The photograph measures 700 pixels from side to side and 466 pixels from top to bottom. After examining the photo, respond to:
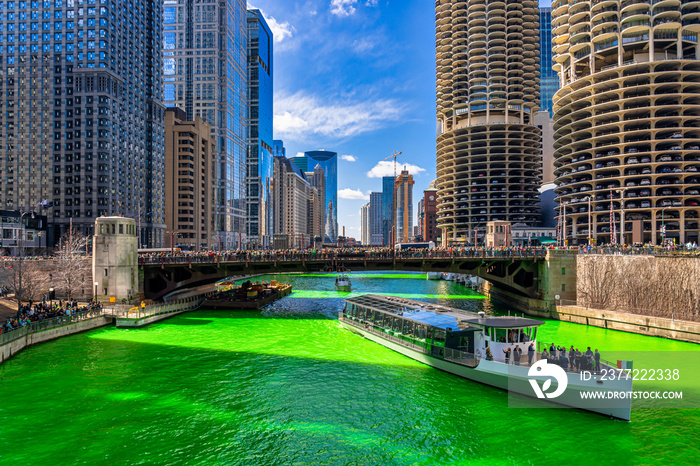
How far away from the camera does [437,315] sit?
40406 mm

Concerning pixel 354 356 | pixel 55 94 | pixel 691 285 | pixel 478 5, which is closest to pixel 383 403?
pixel 354 356

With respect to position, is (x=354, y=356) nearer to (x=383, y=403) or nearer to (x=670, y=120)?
(x=383, y=403)

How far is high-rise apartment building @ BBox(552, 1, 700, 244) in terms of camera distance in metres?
104

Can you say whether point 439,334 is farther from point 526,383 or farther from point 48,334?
point 48,334

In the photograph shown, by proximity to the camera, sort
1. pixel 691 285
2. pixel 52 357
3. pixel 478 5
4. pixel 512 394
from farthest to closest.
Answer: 1. pixel 478 5
2. pixel 691 285
3. pixel 52 357
4. pixel 512 394

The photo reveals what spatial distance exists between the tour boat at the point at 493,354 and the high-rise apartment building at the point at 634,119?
240ft

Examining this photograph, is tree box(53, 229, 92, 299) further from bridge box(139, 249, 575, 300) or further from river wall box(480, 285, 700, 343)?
river wall box(480, 285, 700, 343)

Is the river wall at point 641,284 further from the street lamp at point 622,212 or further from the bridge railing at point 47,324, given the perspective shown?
the bridge railing at point 47,324

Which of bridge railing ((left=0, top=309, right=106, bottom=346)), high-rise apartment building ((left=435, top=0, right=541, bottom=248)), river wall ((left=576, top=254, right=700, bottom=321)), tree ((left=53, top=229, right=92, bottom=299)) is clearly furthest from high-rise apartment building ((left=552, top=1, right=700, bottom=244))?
tree ((left=53, top=229, right=92, bottom=299))

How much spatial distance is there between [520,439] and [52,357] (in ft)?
133

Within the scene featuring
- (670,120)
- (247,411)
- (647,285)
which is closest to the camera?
(247,411)

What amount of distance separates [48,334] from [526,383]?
1869 inches

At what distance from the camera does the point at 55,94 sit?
4783 inches

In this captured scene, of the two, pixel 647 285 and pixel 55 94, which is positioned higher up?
pixel 55 94
